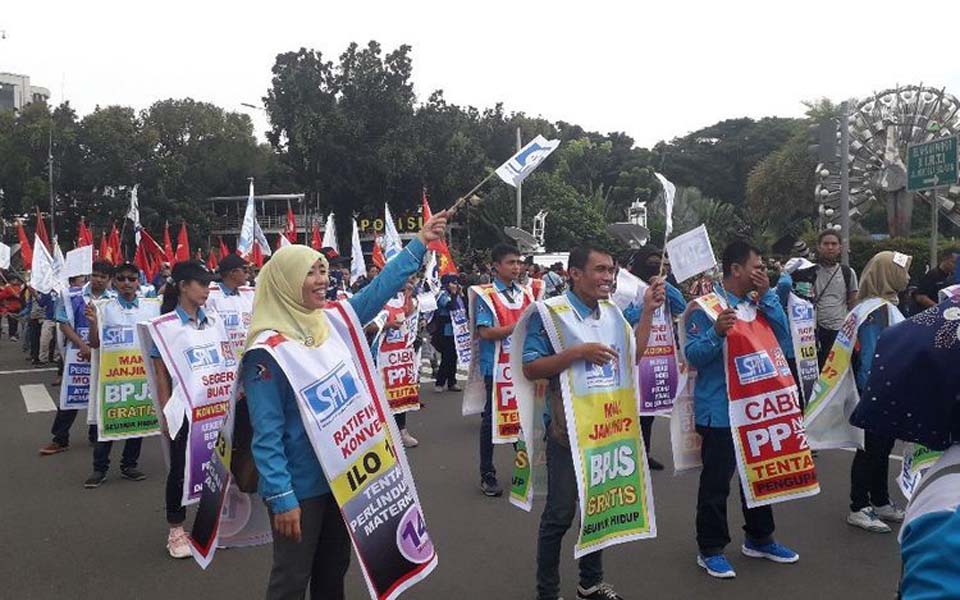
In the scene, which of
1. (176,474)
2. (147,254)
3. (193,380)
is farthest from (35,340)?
(193,380)

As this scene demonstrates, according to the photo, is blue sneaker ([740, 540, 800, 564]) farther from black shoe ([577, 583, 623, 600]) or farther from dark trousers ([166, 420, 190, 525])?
dark trousers ([166, 420, 190, 525])

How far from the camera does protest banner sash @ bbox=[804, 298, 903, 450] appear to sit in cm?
561

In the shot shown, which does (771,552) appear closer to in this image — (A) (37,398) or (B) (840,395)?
(B) (840,395)

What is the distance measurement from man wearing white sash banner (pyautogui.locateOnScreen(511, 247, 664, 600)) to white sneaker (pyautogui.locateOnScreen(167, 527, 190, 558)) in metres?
2.43

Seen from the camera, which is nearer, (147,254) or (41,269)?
(41,269)

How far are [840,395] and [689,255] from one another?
1.52m

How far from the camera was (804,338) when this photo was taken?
26.1 ft

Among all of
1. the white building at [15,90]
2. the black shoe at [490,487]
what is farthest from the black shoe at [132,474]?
the white building at [15,90]

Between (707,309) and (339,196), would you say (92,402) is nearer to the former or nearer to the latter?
(707,309)

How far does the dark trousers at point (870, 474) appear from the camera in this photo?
18.3 ft

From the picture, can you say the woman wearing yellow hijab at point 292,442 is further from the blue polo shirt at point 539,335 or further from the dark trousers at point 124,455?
the dark trousers at point 124,455

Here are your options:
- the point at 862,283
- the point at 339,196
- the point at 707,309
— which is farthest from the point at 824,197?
the point at 339,196

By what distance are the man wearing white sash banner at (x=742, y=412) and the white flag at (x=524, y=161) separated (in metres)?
1.32

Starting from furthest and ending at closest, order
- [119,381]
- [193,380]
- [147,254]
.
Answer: [147,254] → [119,381] → [193,380]
